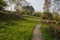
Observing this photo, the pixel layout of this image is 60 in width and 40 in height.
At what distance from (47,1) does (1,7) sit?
22.0 meters

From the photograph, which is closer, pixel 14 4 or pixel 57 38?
pixel 57 38

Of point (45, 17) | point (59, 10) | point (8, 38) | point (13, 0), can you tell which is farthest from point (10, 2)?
point (8, 38)

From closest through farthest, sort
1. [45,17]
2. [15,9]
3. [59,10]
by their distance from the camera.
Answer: [59,10], [45,17], [15,9]

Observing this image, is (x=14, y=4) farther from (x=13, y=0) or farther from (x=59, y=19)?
(x=59, y=19)

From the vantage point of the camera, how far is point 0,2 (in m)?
34.4

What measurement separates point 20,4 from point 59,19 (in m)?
19.2

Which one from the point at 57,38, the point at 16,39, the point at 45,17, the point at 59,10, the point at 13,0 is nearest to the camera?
the point at 16,39

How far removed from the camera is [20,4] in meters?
50.2

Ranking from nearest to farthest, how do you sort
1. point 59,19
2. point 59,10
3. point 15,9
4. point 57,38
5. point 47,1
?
point 57,38 → point 59,19 → point 59,10 → point 15,9 → point 47,1

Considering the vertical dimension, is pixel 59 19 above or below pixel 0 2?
below

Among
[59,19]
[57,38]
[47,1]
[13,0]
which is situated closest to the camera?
[57,38]

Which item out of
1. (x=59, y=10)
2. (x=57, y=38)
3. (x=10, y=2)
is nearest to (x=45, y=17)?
(x=59, y=10)

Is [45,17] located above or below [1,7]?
below

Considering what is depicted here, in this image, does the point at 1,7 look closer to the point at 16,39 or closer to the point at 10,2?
the point at 10,2
